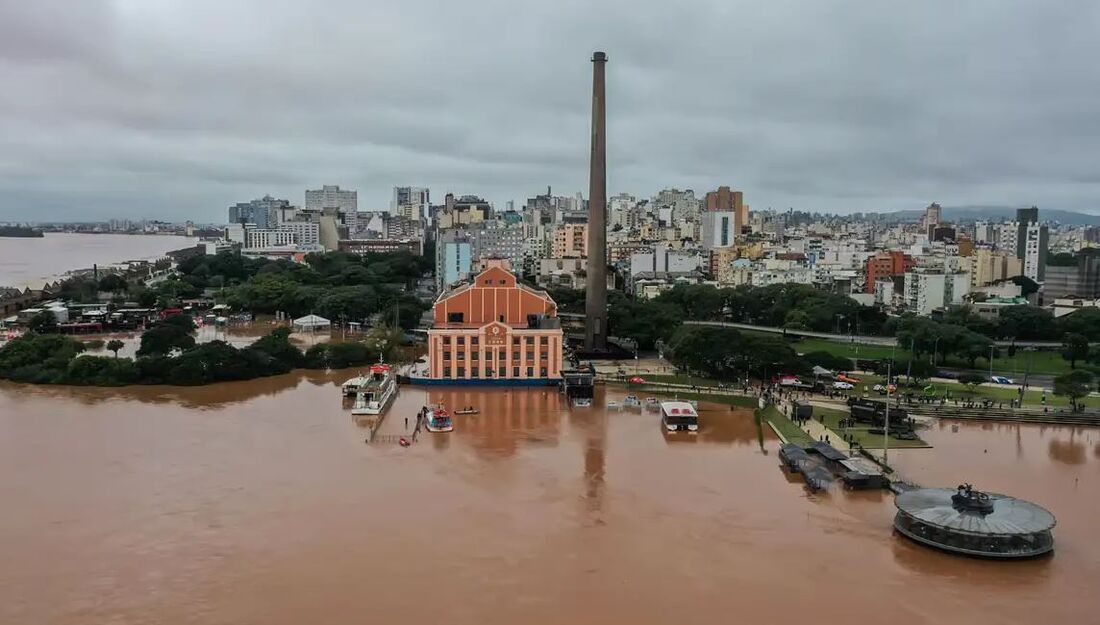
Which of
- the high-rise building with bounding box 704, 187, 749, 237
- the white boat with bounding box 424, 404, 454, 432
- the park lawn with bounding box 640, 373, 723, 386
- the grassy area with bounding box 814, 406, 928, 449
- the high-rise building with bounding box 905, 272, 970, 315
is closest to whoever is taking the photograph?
the grassy area with bounding box 814, 406, 928, 449

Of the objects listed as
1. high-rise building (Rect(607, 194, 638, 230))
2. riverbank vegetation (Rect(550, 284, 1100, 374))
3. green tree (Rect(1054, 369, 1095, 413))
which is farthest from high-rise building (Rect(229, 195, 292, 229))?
green tree (Rect(1054, 369, 1095, 413))

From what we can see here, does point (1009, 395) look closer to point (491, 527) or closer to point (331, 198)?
point (491, 527)

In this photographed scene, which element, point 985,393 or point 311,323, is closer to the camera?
point 985,393

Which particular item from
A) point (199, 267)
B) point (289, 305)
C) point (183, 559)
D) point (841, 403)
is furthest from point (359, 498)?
point (199, 267)

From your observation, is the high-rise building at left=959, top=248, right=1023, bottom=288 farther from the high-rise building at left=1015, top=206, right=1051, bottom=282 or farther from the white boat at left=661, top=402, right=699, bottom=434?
the white boat at left=661, top=402, right=699, bottom=434

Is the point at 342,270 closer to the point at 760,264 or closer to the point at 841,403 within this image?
the point at 760,264

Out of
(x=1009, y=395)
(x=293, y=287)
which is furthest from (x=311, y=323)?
(x=1009, y=395)

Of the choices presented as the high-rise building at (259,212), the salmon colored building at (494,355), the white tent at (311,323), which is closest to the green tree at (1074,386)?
the salmon colored building at (494,355)

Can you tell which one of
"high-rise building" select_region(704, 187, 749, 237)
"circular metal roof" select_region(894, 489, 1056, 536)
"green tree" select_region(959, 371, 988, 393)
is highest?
"high-rise building" select_region(704, 187, 749, 237)
